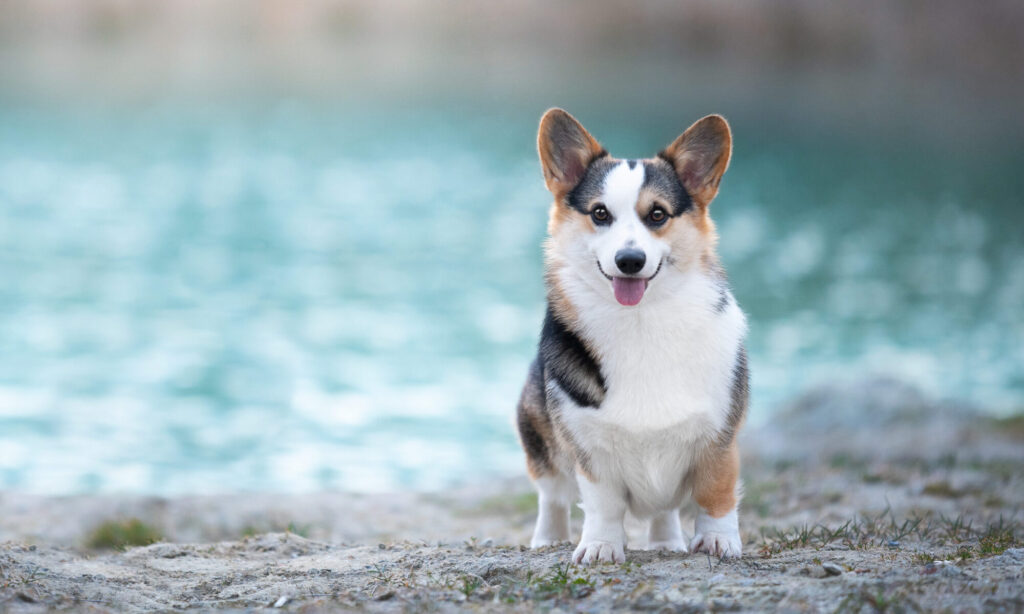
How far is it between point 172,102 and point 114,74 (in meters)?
7.20

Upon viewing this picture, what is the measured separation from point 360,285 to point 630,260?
19.0m

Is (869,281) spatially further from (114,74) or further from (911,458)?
(114,74)

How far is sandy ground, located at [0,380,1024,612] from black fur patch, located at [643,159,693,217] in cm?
169

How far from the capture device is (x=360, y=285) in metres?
23.9

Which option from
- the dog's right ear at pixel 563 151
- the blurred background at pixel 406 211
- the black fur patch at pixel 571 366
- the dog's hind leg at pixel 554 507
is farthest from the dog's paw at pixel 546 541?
the blurred background at pixel 406 211

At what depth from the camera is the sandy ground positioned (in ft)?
16.3

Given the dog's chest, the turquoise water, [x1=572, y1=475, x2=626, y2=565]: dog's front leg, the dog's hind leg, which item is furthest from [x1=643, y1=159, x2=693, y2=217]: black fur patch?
the turquoise water

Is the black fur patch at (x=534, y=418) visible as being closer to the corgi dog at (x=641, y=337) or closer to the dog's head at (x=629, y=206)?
the corgi dog at (x=641, y=337)

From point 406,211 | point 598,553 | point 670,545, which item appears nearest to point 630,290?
point 598,553

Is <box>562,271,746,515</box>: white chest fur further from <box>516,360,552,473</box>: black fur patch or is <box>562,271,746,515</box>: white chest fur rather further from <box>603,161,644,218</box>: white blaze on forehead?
<box>516,360,552,473</box>: black fur patch

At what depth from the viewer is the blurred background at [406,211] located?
16.3 meters

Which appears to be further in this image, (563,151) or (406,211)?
(406,211)

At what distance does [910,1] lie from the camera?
161ft

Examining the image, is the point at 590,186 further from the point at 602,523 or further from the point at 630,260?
the point at 602,523
